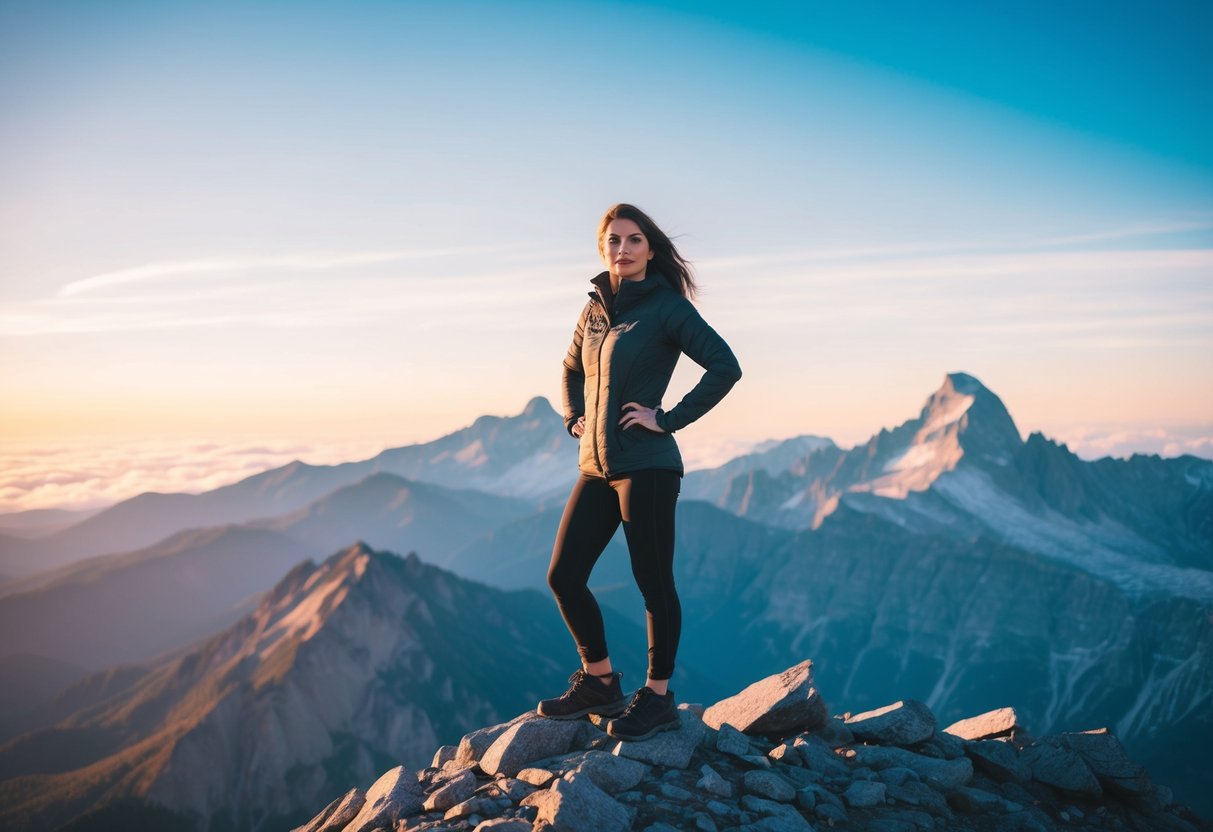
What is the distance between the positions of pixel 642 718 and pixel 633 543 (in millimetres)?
2610

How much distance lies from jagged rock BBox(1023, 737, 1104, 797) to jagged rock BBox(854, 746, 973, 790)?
156 centimetres

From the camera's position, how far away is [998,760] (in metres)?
13.9

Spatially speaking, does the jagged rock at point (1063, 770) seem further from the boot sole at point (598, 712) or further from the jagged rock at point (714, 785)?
the boot sole at point (598, 712)

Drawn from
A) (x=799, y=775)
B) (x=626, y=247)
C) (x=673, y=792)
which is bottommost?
(x=799, y=775)

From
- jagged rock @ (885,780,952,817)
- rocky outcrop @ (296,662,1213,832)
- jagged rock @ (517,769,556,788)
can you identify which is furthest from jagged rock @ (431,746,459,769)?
jagged rock @ (885,780,952,817)

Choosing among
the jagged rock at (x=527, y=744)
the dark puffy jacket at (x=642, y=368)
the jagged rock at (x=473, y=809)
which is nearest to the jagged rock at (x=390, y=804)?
the jagged rock at (x=473, y=809)

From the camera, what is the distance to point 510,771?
11172 millimetres

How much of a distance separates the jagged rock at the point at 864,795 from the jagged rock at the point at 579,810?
3419 mm

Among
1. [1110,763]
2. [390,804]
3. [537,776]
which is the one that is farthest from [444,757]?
[1110,763]

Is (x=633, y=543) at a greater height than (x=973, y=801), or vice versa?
(x=633, y=543)

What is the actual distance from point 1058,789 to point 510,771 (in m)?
8.81

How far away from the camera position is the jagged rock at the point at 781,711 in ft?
43.7

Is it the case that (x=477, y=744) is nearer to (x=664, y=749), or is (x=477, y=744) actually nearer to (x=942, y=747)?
(x=664, y=749)

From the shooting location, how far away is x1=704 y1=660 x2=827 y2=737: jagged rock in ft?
43.7
